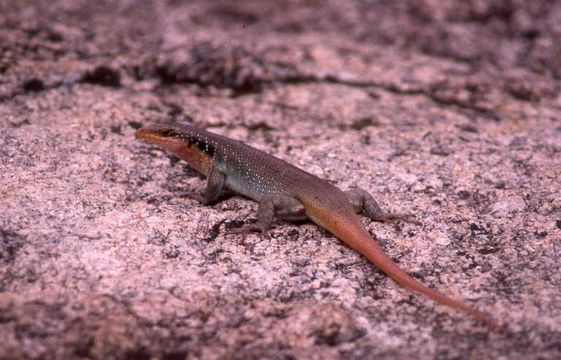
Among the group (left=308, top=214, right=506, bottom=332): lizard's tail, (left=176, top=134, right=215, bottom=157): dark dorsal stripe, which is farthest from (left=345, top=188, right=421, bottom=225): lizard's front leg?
(left=176, top=134, right=215, bottom=157): dark dorsal stripe

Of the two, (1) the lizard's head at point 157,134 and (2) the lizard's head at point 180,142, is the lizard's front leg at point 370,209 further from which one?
(1) the lizard's head at point 157,134

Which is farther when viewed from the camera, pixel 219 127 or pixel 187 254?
pixel 219 127

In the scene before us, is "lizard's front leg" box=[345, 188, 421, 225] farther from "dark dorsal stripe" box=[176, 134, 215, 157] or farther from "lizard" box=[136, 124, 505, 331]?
"dark dorsal stripe" box=[176, 134, 215, 157]

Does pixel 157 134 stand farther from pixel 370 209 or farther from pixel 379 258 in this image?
pixel 379 258

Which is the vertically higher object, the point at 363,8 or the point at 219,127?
the point at 363,8

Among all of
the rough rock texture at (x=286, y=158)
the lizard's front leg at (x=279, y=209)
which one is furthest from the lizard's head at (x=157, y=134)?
the lizard's front leg at (x=279, y=209)

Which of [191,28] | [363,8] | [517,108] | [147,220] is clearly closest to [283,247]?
[147,220]

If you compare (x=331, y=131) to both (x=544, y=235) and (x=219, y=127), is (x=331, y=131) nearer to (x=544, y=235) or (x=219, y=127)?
(x=219, y=127)
